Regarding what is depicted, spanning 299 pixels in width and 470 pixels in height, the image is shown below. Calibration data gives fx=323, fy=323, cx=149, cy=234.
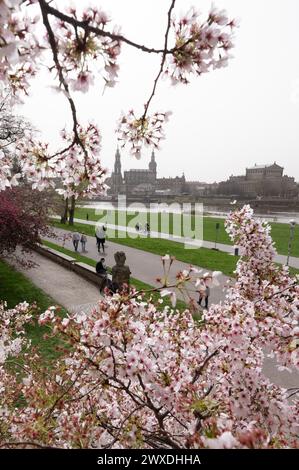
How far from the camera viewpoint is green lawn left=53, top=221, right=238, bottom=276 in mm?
18750

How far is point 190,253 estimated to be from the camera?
2188 cm

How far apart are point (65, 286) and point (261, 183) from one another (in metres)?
155

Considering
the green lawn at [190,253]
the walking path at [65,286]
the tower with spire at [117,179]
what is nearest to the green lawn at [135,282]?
the walking path at [65,286]

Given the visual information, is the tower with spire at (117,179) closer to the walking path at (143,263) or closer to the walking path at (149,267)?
the walking path at (143,263)

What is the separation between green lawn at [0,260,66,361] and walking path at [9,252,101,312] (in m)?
0.34

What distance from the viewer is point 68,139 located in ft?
11.5

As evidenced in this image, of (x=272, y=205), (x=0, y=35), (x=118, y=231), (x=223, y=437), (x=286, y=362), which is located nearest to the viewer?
(x=0, y=35)

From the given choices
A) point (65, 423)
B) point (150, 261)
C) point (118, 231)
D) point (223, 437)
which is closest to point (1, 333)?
point (65, 423)

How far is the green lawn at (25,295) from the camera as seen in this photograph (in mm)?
9404

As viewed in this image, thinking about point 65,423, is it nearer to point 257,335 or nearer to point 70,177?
point 257,335

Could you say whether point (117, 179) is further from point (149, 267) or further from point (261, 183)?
point (149, 267)

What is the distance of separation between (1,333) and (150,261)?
539 inches

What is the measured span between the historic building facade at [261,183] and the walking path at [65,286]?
143 meters

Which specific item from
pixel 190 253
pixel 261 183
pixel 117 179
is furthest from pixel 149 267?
pixel 117 179
